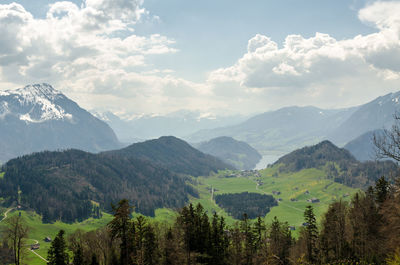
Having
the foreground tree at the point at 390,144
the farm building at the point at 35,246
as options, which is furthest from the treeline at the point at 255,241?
the farm building at the point at 35,246

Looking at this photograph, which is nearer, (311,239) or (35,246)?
(311,239)

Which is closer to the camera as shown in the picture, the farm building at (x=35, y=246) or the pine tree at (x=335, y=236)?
the pine tree at (x=335, y=236)

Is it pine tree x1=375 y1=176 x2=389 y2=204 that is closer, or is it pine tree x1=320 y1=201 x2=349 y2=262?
pine tree x1=320 y1=201 x2=349 y2=262

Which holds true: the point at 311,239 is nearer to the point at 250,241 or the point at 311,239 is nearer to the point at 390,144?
the point at 250,241

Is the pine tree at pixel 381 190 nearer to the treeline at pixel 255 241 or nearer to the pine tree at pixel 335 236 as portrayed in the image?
the treeline at pixel 255 241

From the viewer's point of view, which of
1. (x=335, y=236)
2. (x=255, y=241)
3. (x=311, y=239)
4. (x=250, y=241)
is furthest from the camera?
(x=255, y=241)

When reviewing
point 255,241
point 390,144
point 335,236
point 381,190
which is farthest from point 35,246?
point 390,144

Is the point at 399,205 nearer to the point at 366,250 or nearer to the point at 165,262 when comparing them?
the point at 366,250

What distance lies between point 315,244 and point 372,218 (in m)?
18.6

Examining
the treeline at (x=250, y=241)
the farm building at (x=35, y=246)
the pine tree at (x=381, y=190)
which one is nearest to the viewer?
the treeline at (x=250, y=241)

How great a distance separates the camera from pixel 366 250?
2744 inches

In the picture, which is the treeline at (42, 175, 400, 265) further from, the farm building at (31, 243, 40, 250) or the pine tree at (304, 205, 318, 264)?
the farm building at (31, 243, 40, 250)

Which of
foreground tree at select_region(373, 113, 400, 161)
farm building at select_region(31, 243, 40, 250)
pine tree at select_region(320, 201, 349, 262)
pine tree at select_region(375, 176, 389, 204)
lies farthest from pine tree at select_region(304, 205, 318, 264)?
farm building at select_region(31, 243, 40, 250)

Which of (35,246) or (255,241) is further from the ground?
(255,241)
